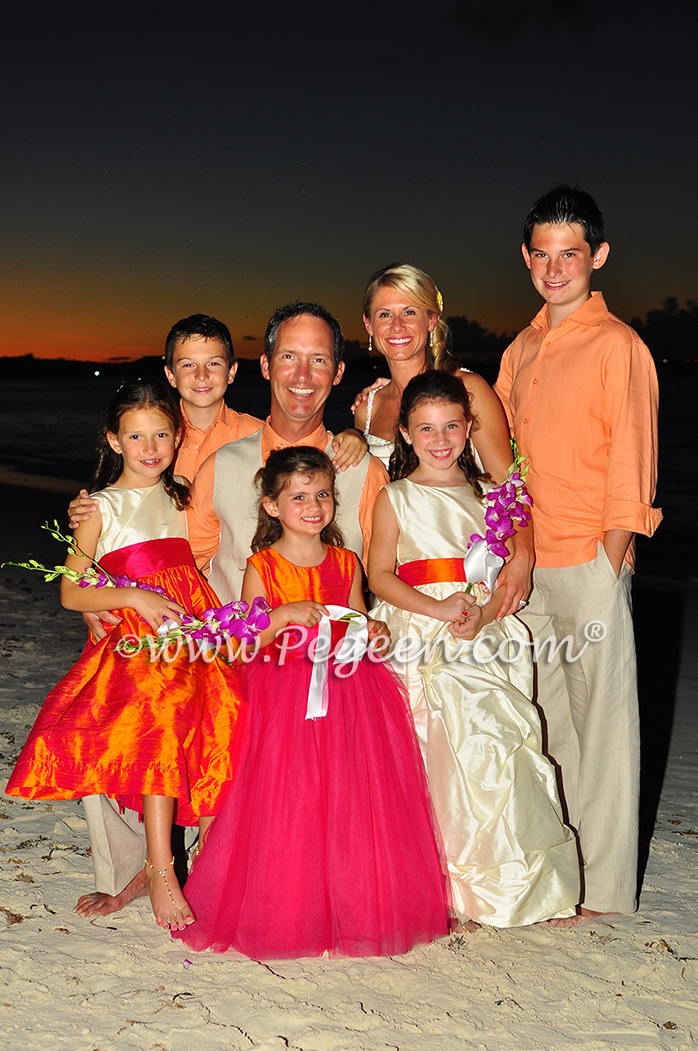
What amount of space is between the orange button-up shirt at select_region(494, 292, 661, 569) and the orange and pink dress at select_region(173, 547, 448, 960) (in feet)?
3.40

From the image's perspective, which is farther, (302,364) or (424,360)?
(424,360)

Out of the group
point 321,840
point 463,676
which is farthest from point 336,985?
point 463,676

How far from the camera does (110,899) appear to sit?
159 inches

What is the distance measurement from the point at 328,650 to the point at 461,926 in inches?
47.5

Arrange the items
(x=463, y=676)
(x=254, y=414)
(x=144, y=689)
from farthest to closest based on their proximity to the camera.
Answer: (x=254, y=414)
(x=463, y=676)
(x=144, y=689)

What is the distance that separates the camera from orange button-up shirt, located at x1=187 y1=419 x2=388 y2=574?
4160 mm

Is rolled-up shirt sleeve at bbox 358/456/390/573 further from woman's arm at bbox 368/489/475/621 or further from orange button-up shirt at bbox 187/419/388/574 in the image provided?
woman's arm at bbox 368/489/475/621

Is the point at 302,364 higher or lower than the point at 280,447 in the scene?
higher

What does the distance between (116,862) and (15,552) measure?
9.17m

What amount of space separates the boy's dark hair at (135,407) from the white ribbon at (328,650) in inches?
35.5

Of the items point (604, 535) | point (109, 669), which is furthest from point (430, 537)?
point (109, 669)

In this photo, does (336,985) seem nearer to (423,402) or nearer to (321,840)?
(321,840)

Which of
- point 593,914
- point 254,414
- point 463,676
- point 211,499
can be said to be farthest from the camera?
point 254,414

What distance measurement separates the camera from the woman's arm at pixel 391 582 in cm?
384
